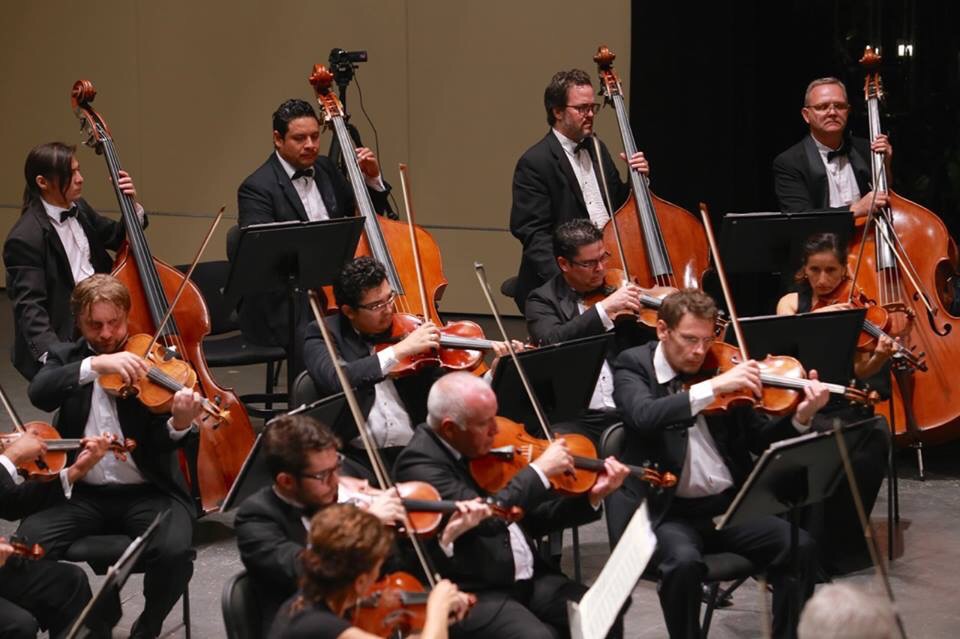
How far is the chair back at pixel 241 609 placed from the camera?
122 inches

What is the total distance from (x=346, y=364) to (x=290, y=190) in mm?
1290

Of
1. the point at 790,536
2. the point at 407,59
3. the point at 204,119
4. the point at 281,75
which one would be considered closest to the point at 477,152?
the point at 407,59

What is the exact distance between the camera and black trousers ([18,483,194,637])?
3.87m

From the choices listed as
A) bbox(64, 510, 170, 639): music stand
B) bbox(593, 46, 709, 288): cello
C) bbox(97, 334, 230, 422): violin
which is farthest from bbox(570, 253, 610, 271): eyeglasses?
bbox(64, 510, 170, 639): music stand

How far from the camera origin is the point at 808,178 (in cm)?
551

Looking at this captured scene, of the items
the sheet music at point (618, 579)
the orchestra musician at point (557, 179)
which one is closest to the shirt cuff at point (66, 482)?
the sheet music at point (618, 579)

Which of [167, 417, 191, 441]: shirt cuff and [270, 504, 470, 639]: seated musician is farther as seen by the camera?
[167, 417, 191, 441]: shirt cuff

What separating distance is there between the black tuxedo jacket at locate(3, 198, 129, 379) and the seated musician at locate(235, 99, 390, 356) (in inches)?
25.6

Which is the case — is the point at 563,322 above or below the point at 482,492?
above

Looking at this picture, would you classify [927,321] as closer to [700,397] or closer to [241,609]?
[700,397]

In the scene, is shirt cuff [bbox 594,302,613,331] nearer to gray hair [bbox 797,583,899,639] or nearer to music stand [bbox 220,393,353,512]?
music stand [bbox 220,393,353,512]

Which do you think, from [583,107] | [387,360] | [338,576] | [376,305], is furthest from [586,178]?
[338,576]

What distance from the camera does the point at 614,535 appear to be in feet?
12.9

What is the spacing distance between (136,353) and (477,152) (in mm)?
4615
